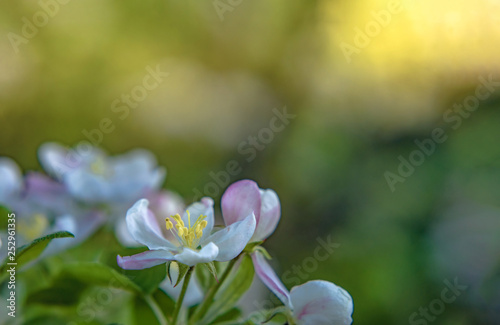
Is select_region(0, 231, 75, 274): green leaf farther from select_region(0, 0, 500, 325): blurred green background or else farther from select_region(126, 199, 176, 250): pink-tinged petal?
select_region(0, 0, 500, 325): blurred green background

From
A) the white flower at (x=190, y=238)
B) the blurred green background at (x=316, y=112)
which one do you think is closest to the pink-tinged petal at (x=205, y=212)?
the white flower at (x=190, y=238)

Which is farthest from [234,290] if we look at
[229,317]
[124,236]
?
[124,236]

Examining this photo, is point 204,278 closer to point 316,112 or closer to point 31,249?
point 31,249

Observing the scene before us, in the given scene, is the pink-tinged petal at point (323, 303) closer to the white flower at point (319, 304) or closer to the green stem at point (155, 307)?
the white flower at point (319, 304)

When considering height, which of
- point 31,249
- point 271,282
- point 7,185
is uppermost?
point 271,282

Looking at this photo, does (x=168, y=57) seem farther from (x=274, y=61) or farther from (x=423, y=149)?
(x=423, y=149)

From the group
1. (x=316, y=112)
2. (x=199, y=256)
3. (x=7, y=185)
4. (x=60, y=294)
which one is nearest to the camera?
(x=199, y=256)

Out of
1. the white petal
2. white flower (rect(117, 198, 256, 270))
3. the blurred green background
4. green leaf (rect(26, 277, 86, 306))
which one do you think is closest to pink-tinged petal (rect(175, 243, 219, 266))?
white flower (rect(117, 198, 256, 270))
